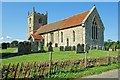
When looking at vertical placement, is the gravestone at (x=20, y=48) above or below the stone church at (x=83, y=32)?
below

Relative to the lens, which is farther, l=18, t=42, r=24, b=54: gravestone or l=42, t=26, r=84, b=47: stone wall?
l=42, t=26, r=84, b=47: stone wall

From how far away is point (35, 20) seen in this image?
65.9m

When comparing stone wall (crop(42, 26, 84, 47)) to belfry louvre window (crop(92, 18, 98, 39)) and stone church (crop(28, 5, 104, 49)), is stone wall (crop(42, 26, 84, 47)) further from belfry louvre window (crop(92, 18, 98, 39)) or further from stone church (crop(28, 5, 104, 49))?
belfry louvre window (crop(92, 18, 98, 39))

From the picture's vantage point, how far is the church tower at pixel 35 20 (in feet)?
214

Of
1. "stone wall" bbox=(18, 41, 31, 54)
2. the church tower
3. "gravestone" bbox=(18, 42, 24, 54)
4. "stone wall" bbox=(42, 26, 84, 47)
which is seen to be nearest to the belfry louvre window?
"stone wall" bbox=(42, 26, 84, 47)

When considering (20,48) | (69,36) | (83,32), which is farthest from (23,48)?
(69,36)

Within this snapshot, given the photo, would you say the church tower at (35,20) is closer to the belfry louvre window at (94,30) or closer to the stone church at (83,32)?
the stone church at (83,32)

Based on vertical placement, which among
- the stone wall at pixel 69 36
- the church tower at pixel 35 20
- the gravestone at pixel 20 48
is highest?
the church tower at pixel 35 20

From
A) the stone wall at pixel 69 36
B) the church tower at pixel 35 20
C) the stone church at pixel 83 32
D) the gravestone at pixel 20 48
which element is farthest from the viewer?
the church tower at pixel 35 20

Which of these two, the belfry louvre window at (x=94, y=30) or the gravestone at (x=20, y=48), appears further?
the belfry louvre window at (x=94, y=30)

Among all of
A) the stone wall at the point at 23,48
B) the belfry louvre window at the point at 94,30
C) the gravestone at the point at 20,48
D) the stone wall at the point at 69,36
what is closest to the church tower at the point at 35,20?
the stone wall at the point at 69,36

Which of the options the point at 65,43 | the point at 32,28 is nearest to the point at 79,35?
the point at 65,43

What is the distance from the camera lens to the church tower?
65.4 m

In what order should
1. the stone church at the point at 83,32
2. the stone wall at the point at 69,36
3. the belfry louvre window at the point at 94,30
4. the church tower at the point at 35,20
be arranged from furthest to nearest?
the church tower at the point at 35,20 → the belfry louvre window at the point at 94,30 → the stone wall at the point at 69,36 → the stone church at the point at 83,32
